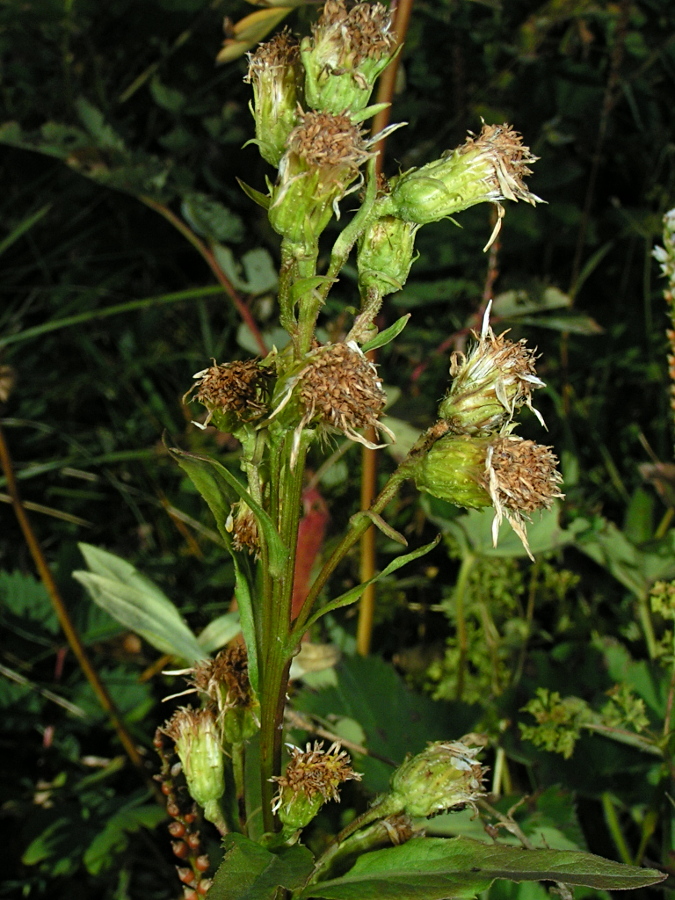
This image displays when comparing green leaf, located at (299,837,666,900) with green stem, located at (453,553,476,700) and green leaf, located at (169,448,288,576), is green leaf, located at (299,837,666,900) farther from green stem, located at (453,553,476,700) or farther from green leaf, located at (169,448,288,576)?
green stem, located at (453,553,476,700)

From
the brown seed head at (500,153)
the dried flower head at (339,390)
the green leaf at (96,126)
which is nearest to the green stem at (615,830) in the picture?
the dried flower head at (339,390)

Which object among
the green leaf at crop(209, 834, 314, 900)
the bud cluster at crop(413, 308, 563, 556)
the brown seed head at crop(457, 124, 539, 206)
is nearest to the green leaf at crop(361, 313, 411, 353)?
the bud cluster at crop(413, 308, 563, 556)

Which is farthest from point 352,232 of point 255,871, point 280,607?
point 255,871

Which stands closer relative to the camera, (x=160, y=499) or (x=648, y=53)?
(x=160, y=499)

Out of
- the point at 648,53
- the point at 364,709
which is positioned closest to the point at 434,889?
the point at 364,709

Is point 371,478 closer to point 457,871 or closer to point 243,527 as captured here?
point 243,527

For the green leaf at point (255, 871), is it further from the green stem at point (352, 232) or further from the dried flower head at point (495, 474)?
the green stem at point (352, 232)

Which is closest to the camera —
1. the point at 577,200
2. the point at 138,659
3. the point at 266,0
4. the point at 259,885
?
the point at 259,885

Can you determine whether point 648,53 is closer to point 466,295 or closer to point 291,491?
point 466,295
